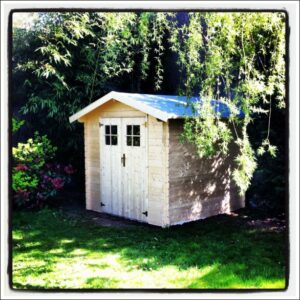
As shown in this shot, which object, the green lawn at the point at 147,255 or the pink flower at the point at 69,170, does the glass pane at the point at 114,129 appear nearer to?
the pink flower at the point at 69,170

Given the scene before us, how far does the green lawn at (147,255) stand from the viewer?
16.0ft

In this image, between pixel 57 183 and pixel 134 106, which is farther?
pixel 57 183

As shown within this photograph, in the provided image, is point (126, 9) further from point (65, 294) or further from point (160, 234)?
point (160, 234)

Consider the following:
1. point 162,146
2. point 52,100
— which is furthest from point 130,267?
point 52,100

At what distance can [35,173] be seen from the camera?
8.86m

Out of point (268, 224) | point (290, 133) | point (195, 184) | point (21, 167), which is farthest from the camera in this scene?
point (21, 167)

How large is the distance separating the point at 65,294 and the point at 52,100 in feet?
17.0

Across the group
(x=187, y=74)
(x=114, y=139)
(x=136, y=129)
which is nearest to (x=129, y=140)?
(x=136, y=129)

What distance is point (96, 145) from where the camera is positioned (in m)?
8.46

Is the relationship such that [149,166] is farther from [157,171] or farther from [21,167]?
[21,167]

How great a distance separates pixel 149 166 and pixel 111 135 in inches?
48.7

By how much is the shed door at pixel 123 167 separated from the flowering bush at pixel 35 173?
127 centimetres

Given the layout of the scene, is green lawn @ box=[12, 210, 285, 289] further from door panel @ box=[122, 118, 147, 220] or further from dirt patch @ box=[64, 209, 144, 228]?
door panel @ box=[122, 118, 147, 220]

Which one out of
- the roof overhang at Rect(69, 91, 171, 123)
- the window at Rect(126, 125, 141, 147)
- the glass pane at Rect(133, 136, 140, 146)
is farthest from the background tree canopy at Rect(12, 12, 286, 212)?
the glass pane at Rect(133, 136, 140, 146)
